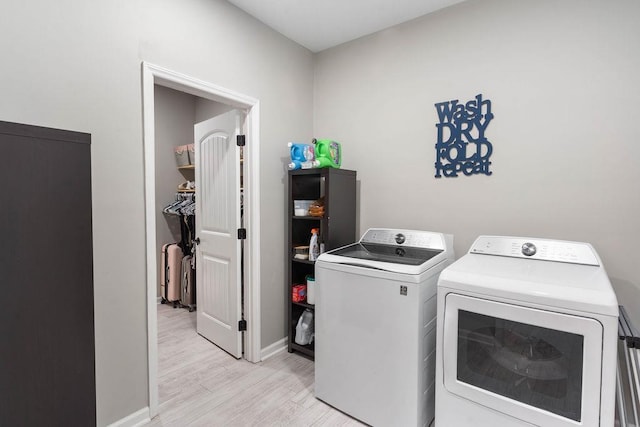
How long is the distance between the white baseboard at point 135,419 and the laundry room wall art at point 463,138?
96.5 inches

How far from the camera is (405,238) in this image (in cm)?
220

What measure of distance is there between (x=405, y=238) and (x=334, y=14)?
1.75 m

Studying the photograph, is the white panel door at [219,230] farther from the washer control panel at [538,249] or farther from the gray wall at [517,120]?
the washer control panel at [538,249]

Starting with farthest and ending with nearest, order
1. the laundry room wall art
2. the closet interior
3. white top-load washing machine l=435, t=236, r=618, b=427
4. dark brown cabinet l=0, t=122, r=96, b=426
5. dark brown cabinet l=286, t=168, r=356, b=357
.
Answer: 1. the closet interior
2. dark brown cabinet l=286, t=168, r=356, b=357
3. the laundry room wall art
4. white top-load washing machine l=435, t=236, r=618, b=427
5. dark brown cabinet l=0, t=122, r=96, b=426

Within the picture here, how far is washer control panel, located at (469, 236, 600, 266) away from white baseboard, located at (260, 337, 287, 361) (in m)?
1.78

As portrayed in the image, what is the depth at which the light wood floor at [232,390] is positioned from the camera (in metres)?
1.87

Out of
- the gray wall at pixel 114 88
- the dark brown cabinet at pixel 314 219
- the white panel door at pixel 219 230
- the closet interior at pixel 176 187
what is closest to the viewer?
the gray wall at pixel 114 88

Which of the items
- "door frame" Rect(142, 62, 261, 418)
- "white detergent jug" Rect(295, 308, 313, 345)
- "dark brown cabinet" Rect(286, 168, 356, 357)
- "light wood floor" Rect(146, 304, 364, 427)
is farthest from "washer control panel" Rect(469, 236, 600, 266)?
"door frame" Rect(142, 62, 261, 418)

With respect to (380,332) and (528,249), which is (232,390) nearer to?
(380,332)

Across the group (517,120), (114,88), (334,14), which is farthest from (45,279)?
(517,120)

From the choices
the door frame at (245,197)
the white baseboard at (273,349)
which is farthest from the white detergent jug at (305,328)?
the door frame at (245,197)

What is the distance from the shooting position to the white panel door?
2.52 metres

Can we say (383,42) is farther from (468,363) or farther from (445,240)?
(468,363)

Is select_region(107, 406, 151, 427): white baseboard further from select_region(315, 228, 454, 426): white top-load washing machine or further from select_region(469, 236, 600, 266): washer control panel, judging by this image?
select_region(469, 236, 600, 266): washer control panel
